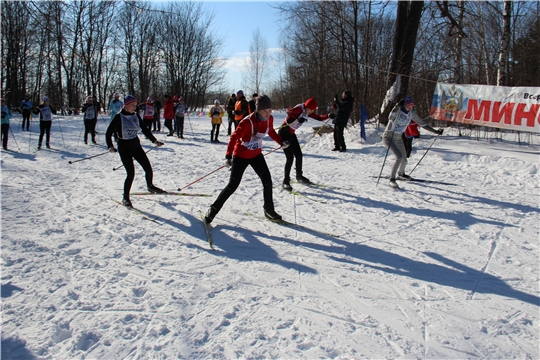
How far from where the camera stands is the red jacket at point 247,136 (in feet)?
16.0

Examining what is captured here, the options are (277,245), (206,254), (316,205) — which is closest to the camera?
(206,254)

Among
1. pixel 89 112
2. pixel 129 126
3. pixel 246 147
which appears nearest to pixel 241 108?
pixel 89 112

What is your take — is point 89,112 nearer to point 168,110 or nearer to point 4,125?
point 4,125

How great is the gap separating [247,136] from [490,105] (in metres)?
8.67

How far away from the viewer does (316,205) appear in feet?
20.8

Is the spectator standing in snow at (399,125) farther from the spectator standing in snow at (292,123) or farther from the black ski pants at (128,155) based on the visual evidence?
the black ski pants at (128,155)

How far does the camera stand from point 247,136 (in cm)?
490

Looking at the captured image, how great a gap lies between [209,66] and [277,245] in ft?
136

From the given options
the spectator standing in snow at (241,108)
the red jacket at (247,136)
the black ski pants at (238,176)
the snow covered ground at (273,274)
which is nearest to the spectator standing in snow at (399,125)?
the snow covered ground at (273,274)

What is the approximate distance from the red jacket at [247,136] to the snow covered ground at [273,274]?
3.54 feet

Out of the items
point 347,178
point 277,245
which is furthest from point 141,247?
point 347,178

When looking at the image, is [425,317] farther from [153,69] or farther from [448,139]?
[153,69]

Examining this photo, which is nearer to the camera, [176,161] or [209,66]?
[176,161]

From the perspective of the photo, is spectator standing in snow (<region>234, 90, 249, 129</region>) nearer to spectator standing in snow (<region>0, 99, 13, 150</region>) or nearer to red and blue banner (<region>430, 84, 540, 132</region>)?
red and blue banner (<region>430, 84, 540, 132</region>)
